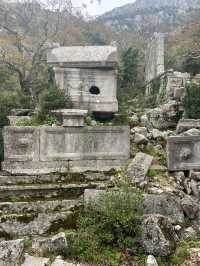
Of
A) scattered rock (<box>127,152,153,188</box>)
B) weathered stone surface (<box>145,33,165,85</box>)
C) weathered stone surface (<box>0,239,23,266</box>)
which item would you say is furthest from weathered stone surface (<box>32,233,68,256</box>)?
weathered stone surface (<box>145,33,165,85</box>)

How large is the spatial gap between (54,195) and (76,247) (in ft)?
6.84

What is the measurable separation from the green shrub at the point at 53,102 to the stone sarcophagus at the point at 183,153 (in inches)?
114

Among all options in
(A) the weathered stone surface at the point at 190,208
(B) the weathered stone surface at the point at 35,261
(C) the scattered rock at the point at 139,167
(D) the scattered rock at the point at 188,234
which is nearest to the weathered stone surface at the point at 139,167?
(C) the scattered rock at the point at 139,167

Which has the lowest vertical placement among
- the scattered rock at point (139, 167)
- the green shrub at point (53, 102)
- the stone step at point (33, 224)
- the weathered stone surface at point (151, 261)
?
the weathered stone surface at point (151, 261)

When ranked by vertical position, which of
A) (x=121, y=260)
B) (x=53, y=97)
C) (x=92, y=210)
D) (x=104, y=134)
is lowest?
(x=121, y=260)

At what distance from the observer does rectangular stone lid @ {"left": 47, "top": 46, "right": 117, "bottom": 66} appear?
11148mm

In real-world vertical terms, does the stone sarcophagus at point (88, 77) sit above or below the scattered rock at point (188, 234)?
above

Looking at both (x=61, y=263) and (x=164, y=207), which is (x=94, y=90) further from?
(x=61, y=263)

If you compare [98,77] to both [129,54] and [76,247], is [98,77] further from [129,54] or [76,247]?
[129,54]

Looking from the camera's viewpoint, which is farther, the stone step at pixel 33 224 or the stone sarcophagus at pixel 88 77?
the stone sarcophagus at pixel 88 77

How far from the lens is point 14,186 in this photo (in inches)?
343

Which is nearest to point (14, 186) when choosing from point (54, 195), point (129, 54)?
point (54, 195)

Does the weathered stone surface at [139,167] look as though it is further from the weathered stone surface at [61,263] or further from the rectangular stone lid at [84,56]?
the rectangular stone lid at [84,56]

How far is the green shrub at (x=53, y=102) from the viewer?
10.7 metres
